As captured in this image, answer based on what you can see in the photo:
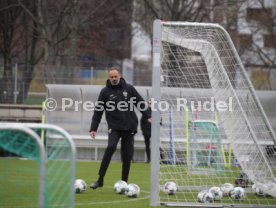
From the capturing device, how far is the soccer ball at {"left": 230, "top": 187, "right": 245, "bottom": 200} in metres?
11.6

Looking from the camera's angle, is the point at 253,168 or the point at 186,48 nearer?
the point at 253,168

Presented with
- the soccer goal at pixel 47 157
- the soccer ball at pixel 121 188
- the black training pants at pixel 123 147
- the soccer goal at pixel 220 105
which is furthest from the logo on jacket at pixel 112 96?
the soccer goal at pixel 47 157

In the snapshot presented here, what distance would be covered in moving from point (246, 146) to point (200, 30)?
1866 mm

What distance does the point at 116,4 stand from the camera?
1475 inches

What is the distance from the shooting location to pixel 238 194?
1164 cm

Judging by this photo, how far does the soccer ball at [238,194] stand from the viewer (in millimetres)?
11625

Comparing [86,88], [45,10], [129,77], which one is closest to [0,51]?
[45,10]

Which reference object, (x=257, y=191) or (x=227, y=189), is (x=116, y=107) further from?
(x=257, y=191)

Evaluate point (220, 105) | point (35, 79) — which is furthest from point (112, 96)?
point (35, 79)

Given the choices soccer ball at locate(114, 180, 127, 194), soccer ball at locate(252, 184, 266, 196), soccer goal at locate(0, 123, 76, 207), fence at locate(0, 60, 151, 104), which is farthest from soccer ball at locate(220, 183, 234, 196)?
fence at locate(0, 60, 151, 104)

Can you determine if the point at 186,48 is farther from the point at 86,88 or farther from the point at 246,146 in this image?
the point at 86,88

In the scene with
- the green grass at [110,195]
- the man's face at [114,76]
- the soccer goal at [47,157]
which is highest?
the man's face at [114,76]

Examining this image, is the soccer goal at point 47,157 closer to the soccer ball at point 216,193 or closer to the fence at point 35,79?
the soccer ball at point 216,193

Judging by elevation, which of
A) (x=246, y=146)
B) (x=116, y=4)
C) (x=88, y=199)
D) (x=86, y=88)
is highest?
(x=116, y=4)
